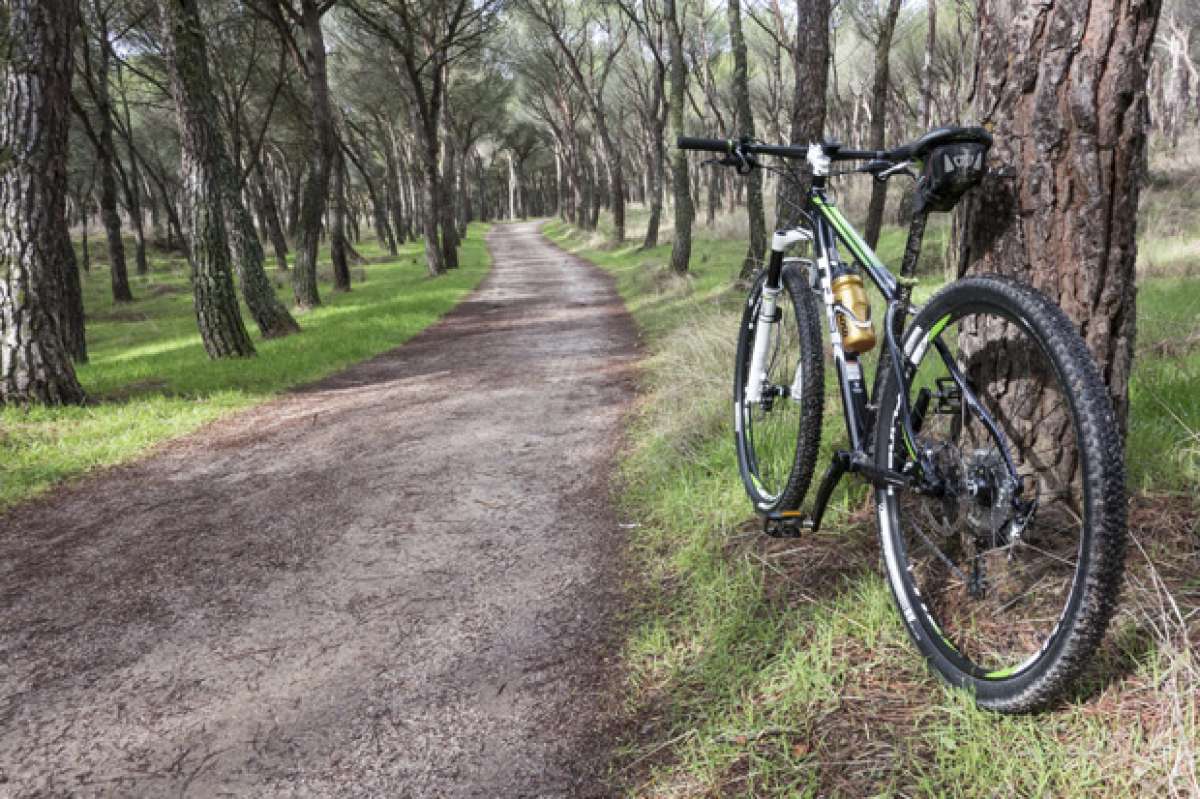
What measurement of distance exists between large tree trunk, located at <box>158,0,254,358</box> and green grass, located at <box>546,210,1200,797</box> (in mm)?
7694

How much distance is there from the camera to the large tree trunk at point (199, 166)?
923 cm

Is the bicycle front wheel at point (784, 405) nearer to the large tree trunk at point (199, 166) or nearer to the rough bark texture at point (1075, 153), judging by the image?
the rough bark texture at point (1075, 153)

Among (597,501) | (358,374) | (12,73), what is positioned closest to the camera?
(597,501)

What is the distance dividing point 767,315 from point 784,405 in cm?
50

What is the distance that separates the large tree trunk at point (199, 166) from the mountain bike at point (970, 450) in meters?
8.42

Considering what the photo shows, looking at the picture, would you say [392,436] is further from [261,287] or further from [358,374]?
[261,287]

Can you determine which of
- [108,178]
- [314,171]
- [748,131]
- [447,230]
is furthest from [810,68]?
[108,178]

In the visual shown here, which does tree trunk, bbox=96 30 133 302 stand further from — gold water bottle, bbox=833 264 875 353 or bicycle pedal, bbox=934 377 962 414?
bicycle pedal, bbox=934 377 962 414

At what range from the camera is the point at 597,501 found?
14.6ft

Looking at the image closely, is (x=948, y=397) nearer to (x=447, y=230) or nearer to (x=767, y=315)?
(x=767, y=315)

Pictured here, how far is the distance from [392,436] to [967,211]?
4.73 m

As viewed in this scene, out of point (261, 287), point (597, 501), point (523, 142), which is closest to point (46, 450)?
point (597, 501)

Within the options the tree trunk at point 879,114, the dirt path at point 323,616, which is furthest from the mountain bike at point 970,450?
the tree trunk at point 879,114

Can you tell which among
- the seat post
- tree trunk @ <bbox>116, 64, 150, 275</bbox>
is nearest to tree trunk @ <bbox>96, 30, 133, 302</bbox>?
tree trunk @ <bbox>116, 64, 150, 275</bbox>
